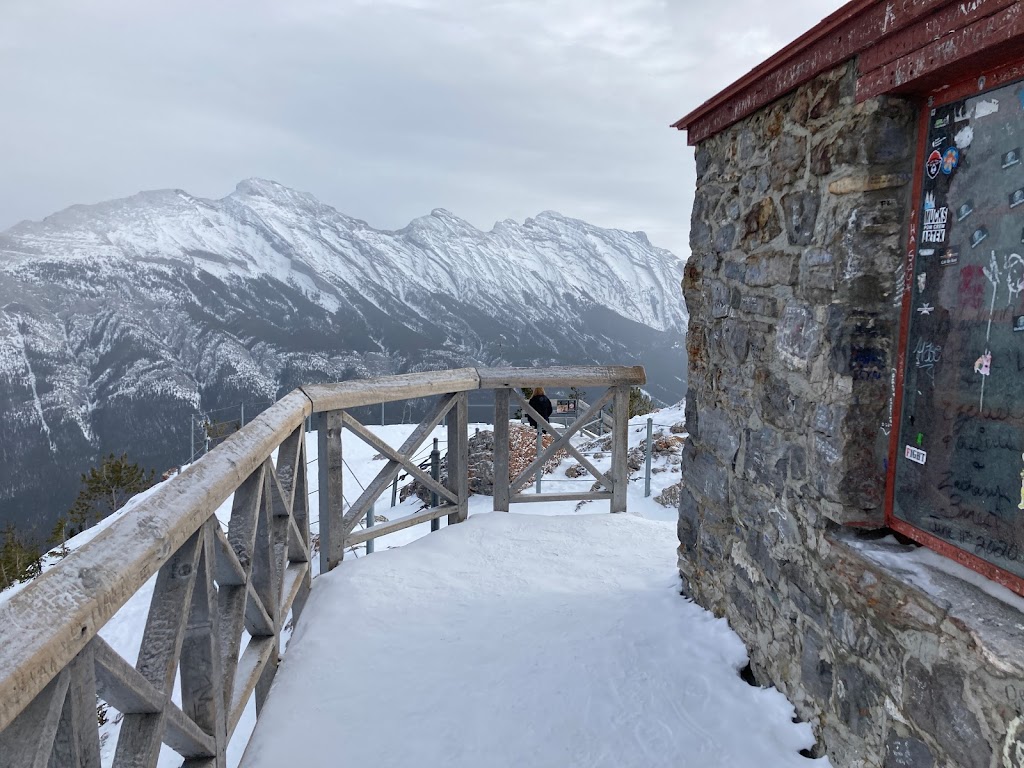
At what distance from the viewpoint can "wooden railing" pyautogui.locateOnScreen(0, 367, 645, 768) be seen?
3.59 feet

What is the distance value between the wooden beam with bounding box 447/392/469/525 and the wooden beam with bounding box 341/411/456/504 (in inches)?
3.7

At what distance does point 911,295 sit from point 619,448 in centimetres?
336

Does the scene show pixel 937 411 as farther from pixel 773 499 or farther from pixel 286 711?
pixel 286 711

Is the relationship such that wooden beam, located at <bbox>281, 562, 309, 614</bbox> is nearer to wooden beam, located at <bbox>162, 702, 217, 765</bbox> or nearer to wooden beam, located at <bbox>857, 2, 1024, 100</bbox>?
wooden beam, located at <bbox>162, 702, 217, 765</bbox>

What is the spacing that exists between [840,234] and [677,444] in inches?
374

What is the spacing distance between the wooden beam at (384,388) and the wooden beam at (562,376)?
15 cm

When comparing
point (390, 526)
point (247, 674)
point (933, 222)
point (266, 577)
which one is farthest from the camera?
point (390, 526)

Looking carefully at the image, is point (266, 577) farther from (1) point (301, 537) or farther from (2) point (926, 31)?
(2) point (926, 31)

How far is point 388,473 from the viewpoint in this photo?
4.25 metres

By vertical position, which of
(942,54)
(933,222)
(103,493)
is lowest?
(103,493)

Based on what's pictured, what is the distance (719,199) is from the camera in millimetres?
3154

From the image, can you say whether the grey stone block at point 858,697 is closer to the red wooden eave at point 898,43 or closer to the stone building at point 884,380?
the stone building at point 884,380

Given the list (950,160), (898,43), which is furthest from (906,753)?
(898,43)

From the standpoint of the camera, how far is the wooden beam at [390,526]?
165 inches
